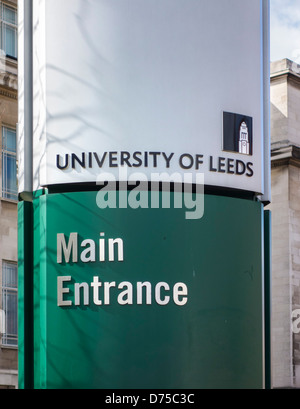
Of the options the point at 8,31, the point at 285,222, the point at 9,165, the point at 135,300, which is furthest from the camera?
the point at 285,222

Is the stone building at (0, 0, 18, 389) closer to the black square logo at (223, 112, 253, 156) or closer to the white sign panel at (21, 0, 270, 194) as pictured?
the white sign panel at (21, 0, 270, 194)

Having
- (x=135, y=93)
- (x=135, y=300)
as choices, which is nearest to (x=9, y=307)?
(x=135, y=300)

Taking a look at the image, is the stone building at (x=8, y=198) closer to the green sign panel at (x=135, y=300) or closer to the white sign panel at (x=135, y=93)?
the green sign panel at (x=135, y=300)

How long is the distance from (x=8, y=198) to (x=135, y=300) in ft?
51.9

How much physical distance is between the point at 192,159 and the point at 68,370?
12.1ft

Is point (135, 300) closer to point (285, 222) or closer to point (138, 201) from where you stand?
point (138, 201)

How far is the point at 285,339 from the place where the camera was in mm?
33500

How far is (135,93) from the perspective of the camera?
14.1 metres

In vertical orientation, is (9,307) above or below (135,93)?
below

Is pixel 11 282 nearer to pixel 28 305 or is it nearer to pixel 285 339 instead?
pixel 285 339

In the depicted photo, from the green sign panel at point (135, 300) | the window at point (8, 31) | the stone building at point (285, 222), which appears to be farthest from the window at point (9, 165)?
the green sign panel at point (135, 300)

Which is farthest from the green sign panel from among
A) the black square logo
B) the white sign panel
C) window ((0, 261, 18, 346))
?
window ((0, 261, 18, 346))

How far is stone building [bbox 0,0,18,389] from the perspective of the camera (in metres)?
27.4

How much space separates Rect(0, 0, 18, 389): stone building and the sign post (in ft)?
44.7
